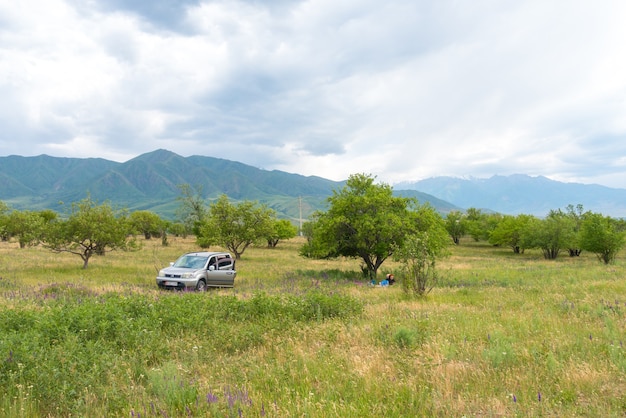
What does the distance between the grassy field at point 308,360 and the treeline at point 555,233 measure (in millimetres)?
39004

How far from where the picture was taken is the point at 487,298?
1409 centimetres

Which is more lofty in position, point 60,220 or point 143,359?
point 60,220

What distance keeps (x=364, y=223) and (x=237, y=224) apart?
2200 cm

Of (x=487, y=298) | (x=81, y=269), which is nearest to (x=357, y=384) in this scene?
(x=487, y=298)

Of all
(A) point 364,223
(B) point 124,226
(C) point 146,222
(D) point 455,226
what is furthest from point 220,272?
(D) point 455,226

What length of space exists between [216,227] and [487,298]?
32.5 meters

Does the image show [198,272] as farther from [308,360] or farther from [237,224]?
[237,224]

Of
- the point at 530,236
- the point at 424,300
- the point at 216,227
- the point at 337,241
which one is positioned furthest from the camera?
the point at 530,236

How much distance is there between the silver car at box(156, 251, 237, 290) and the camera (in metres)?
18.3

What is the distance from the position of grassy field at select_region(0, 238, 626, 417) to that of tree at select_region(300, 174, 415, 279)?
1270 centimetres

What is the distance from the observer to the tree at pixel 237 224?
41031 millimetres

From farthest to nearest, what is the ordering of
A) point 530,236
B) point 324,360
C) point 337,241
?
point 530,236, point 337,241, point 324,360

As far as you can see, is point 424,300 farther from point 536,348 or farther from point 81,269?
point 81,269

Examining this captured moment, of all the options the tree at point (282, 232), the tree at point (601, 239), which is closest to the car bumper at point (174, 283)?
the tree at point (601, 239)
